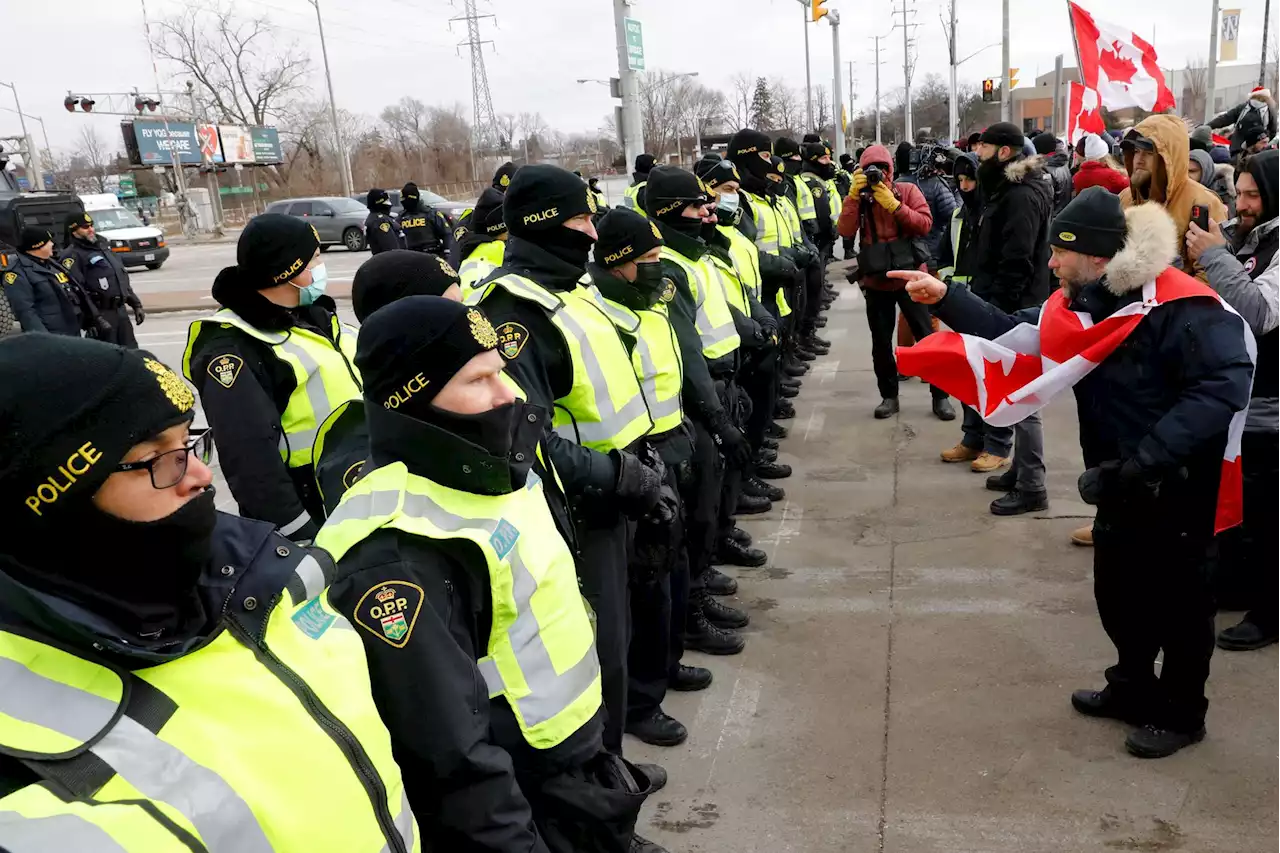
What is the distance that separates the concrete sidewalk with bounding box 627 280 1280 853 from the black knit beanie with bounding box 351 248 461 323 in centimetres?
192

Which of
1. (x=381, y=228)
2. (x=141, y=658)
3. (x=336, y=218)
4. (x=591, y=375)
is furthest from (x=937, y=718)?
(x=336, y=218)

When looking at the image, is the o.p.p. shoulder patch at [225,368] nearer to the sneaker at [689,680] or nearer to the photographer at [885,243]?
the sneaker at [689,680]

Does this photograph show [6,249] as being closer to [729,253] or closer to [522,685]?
[729,253]

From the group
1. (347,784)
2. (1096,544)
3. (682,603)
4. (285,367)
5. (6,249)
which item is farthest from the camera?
(6,249)

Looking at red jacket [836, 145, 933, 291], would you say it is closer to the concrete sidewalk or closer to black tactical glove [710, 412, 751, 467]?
the concrete sidewalk

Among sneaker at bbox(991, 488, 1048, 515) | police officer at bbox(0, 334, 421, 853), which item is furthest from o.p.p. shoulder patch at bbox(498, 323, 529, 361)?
sneaker at bbox(991, 488, 1048, 515)

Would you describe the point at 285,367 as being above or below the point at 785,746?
above

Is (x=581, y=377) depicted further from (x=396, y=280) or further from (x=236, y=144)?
(x=236, y=144)

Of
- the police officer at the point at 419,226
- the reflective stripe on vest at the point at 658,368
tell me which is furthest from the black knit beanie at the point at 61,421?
the police officer at the point at 419,226

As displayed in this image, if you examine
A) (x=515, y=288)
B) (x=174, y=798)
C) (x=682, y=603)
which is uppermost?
(x=515, y=288)

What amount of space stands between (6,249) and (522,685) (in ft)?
27.7

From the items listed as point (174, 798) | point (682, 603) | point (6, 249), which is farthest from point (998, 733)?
point (6, 249)

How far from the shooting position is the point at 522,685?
6.30 ft

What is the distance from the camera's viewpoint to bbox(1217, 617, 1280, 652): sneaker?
13.2 ft
